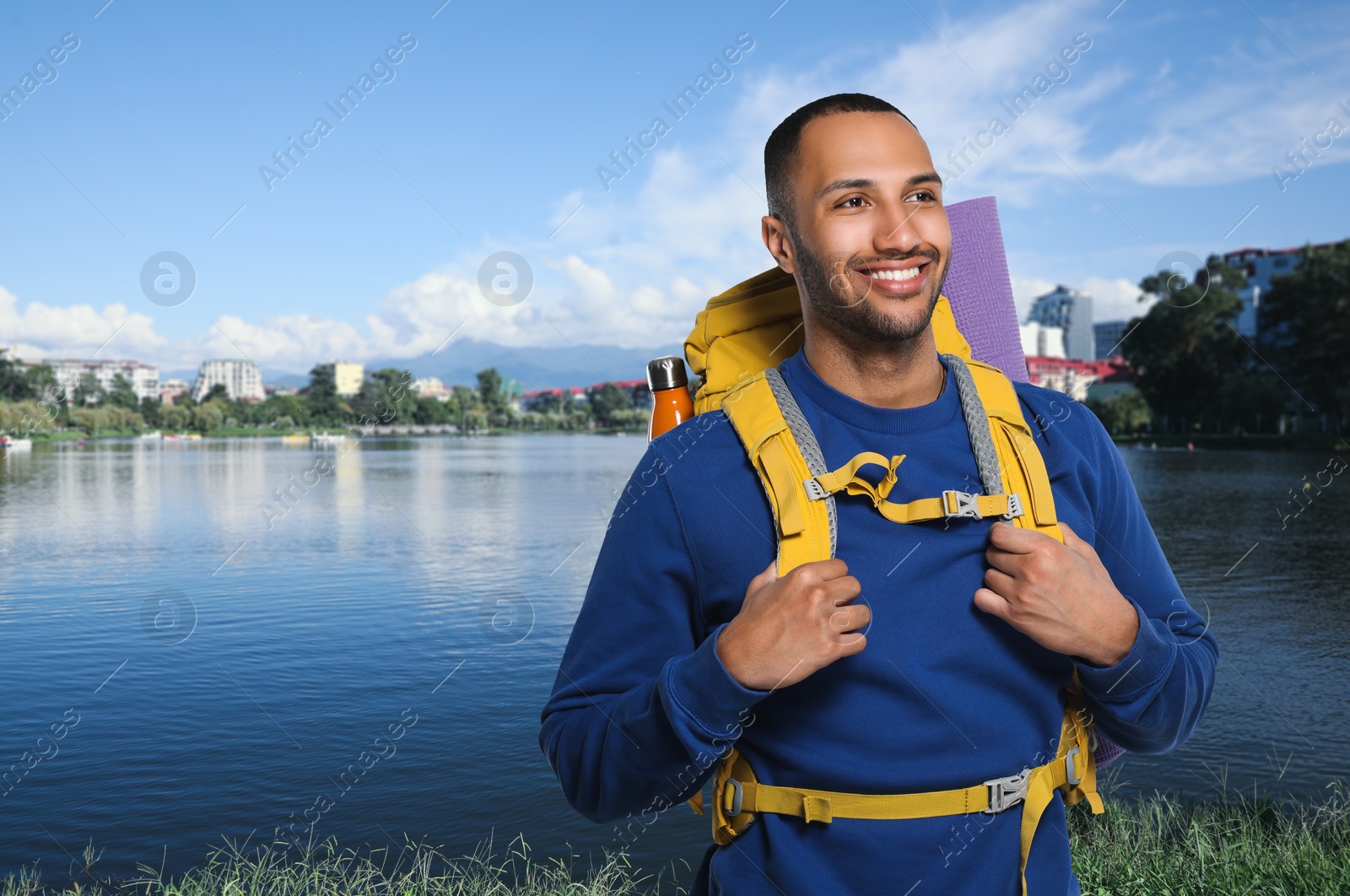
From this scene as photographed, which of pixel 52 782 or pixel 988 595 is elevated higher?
pixel 988 595

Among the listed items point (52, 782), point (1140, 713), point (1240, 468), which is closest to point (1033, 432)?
point (1140, 713)

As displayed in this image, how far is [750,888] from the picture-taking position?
5.28 feet

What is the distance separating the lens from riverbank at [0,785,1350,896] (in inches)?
208

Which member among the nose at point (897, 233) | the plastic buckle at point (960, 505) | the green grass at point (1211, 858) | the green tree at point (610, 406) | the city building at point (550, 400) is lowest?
the green grass at point (1211, 858)

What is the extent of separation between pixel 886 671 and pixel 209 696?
48.8ft

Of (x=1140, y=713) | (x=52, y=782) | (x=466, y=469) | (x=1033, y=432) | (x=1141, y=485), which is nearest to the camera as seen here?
(x=1140, y=713)

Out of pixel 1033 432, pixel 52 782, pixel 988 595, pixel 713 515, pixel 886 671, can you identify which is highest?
pixel 1033 432

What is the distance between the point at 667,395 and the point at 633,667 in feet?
2.51

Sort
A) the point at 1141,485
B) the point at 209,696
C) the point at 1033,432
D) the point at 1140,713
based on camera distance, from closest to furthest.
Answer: the point at 1140,713, the point at 1033,432, the point at 209,696, the point at 1141,485

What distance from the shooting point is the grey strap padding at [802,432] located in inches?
62.4

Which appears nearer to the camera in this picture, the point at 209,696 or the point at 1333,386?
the point at 209,696

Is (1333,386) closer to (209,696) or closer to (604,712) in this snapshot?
(209,696)

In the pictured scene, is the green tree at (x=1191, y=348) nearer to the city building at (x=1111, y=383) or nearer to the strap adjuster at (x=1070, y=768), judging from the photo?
the city building at (x=1111, y=383)

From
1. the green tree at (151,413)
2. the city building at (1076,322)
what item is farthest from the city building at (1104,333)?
the green tree at (151,413)
